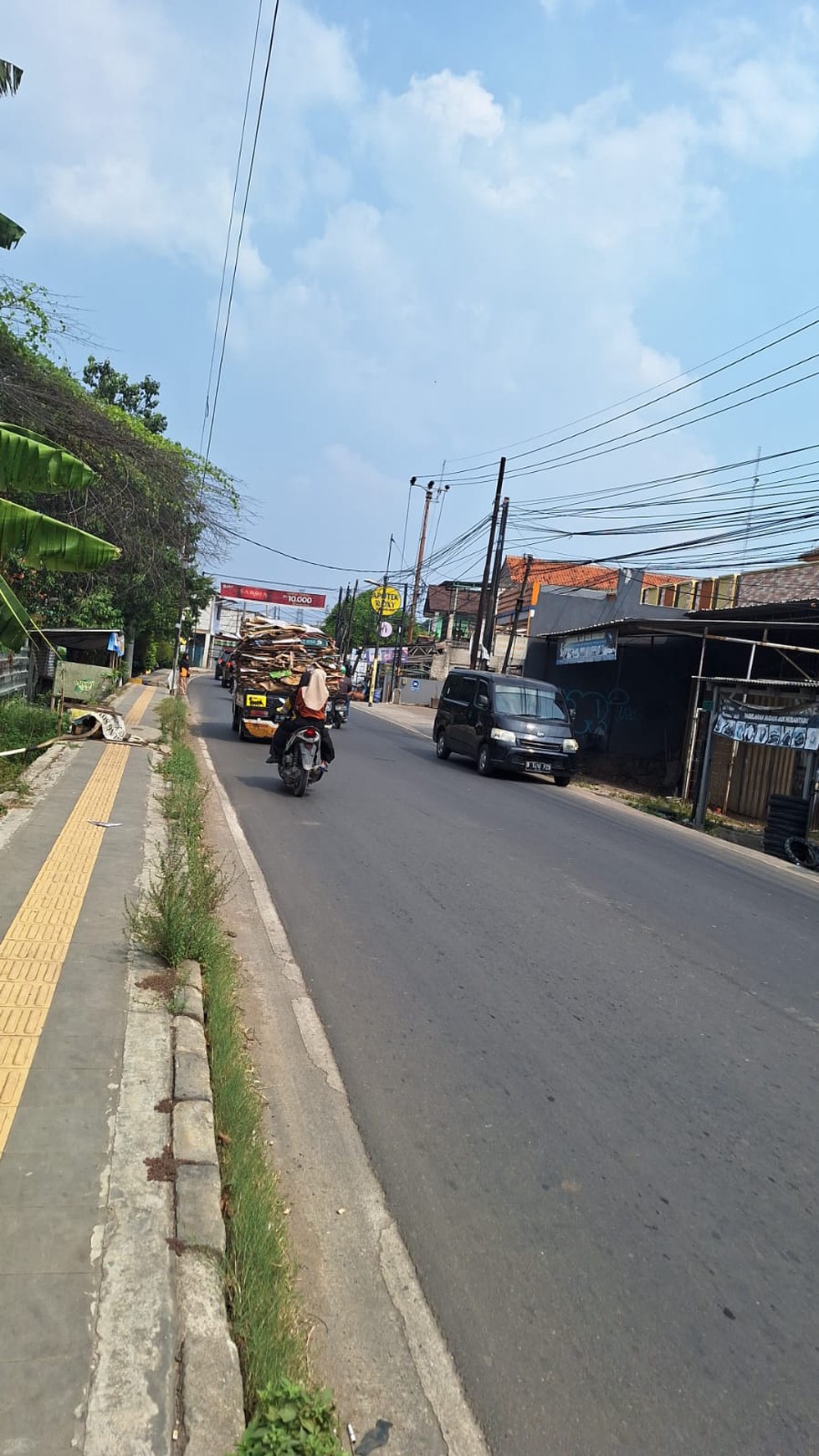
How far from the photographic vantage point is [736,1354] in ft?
9.43

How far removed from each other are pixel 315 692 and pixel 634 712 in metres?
15.2

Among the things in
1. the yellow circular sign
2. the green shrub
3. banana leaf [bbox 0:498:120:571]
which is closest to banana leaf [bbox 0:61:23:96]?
banana leaf [bbox 0:498:120:571]

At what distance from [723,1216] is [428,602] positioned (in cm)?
6717

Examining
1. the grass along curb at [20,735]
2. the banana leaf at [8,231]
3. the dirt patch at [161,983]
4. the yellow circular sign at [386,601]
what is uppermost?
the yellow circular sign at [386,601]

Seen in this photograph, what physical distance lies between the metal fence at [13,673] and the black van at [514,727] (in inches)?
327

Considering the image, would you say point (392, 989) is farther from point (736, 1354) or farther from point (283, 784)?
point (283, 784)

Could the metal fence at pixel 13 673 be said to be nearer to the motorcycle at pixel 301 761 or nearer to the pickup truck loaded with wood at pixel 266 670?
the pickup truck loaded with wood at pixel 266 670

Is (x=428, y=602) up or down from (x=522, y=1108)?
up

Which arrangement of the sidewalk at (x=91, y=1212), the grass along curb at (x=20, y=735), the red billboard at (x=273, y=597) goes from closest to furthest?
1. the sidewalk at (x=91, y=1212)
2. the grass along curb at (x=20, y=735)
3. the red billboard at (x=273, y=597)

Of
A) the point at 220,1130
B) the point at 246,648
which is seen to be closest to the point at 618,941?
the point at 220,1130

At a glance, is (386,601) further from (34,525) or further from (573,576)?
(34,525)

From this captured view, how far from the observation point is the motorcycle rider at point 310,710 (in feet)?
40.9

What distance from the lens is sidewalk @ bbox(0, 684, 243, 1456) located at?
7.76ft

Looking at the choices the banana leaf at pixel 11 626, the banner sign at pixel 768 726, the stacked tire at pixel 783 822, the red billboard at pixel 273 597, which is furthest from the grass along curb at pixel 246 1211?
the red billboard at pixel 273 597
